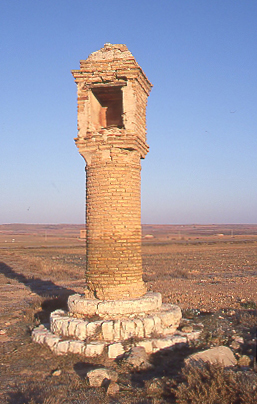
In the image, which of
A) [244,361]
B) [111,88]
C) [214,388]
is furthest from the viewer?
[111,88]

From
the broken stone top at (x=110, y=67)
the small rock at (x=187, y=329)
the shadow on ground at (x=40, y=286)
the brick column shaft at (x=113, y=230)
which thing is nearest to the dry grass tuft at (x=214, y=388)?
the small rock at (x=187, y=329)

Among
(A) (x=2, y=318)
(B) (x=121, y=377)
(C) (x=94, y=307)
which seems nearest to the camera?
(B) (x=121, y=377)

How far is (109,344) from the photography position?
261 inches

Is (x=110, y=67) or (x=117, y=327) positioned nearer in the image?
(x=117, y=327)

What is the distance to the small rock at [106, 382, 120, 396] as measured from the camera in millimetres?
5285

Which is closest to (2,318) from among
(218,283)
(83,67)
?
(83,67)

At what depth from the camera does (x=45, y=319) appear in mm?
9094

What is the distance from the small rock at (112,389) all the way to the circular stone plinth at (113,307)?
186 centimetres

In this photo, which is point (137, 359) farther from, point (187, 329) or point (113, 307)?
point (187, 329)

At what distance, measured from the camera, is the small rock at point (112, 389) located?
5.29 m

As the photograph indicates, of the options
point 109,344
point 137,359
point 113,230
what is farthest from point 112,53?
point 137,359

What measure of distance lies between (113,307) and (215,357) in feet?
7.08

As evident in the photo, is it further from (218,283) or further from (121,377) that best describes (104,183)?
(218,283)

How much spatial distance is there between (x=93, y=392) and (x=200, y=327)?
2.97m
